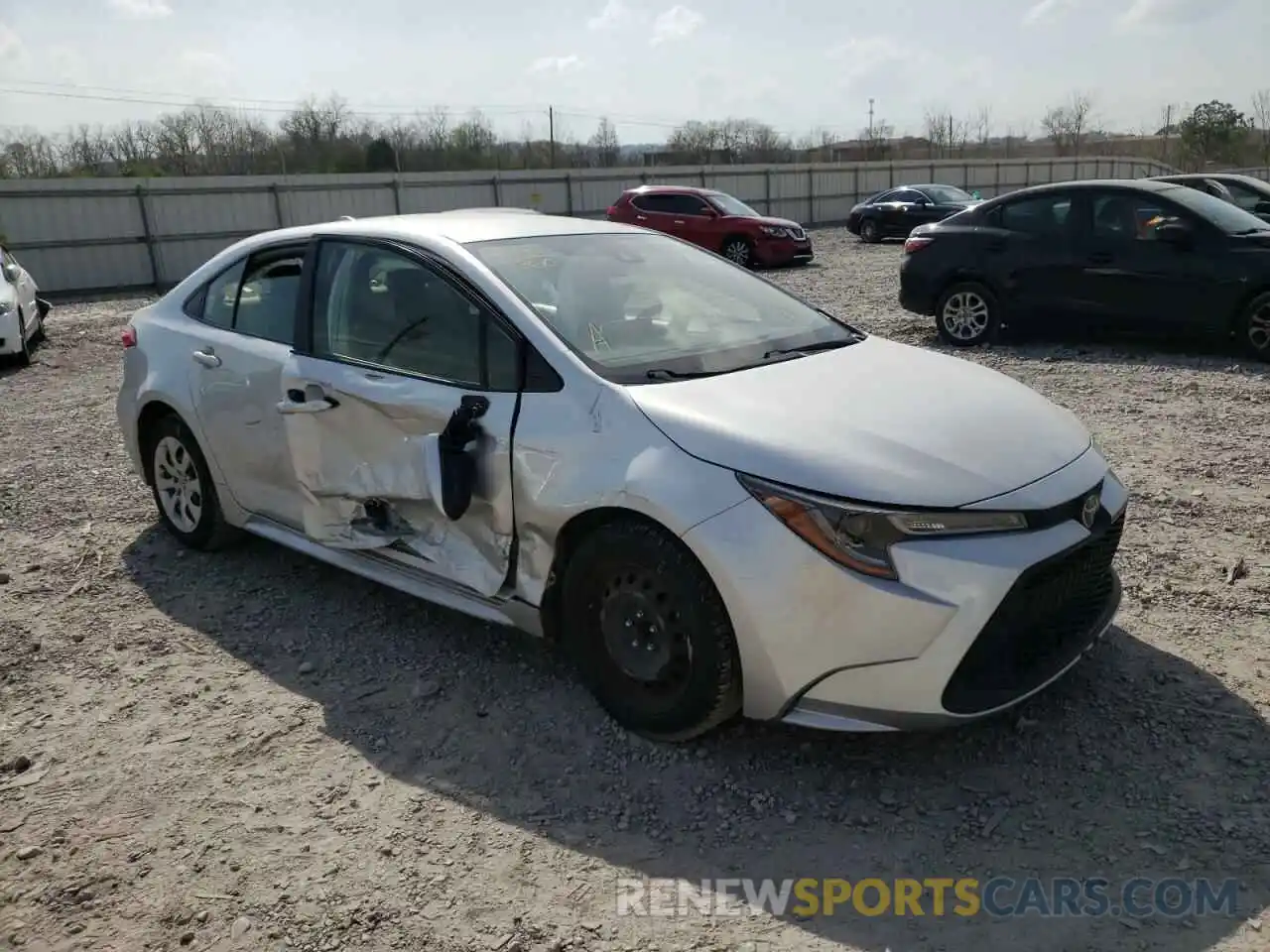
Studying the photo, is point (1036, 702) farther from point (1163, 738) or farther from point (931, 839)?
point (931, 839)

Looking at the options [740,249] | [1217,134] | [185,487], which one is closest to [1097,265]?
[185,487]

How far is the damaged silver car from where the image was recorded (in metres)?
2.78

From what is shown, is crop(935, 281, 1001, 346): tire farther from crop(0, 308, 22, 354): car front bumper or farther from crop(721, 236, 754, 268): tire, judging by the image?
crop(721, 236, 754, 268): tire

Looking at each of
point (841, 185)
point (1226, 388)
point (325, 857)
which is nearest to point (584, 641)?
point (325, 857)

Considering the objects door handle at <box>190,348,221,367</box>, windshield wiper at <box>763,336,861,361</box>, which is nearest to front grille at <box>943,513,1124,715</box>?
windshield wiper at <box>763,336,861,361</box>

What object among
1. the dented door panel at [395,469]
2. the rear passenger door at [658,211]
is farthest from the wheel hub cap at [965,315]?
the rear passenger door at [658,211]

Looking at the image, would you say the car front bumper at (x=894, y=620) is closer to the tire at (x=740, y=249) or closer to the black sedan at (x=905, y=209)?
the tire at (x=740, y=249)

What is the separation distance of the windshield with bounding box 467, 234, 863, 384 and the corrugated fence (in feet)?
57.6

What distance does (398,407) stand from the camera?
3688mm

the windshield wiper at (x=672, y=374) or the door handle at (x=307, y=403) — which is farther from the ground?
the windshield wiper at (x=672, y=374)

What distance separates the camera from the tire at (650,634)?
296 cm

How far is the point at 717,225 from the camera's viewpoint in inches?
783

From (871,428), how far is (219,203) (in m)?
22.3

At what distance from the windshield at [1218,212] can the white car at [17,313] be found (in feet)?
37.9
